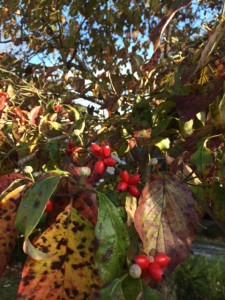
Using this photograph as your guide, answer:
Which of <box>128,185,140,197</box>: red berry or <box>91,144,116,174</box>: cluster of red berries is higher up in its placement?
<box>91,144,116,174</box>: cluster of red berries

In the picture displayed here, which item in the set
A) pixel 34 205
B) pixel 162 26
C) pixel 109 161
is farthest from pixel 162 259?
pixel 162 26

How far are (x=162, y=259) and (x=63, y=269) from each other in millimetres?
199

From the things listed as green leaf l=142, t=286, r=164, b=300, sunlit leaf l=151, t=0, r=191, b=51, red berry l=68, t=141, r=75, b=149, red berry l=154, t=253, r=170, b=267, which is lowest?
green leaf l=142, t=286, r=164, b=300

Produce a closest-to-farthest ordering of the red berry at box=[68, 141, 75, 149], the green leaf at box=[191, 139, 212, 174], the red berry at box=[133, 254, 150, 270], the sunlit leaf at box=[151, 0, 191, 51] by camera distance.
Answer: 1. the red berry at box=[133, 254, 150, 270]
2. the green leaf at box=[191, 139, 212, 174]
3. the sunlit leaf at box=[151, 0, 191, 51]
4. the red berry at box=[68, 141, 75, 149]

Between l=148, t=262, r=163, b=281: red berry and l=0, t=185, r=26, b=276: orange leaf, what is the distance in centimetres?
26

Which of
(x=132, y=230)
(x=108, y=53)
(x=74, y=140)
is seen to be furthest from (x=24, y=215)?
(x=108, y=53)

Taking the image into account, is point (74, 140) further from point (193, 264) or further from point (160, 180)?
point (193, 264)

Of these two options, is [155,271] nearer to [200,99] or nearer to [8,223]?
[8,223]

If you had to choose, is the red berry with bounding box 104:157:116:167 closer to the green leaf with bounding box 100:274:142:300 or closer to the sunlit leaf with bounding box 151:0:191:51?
the sunlit leaf with bounding box 151:0:191:51

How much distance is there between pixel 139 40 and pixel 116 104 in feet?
9.90

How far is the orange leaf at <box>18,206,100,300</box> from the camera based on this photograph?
0.76 meters

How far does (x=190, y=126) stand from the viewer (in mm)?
1306

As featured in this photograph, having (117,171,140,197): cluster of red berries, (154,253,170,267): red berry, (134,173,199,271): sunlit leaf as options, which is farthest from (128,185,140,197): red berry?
(154,253,170,267): red berry

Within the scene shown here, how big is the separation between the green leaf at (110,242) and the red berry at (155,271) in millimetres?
74
